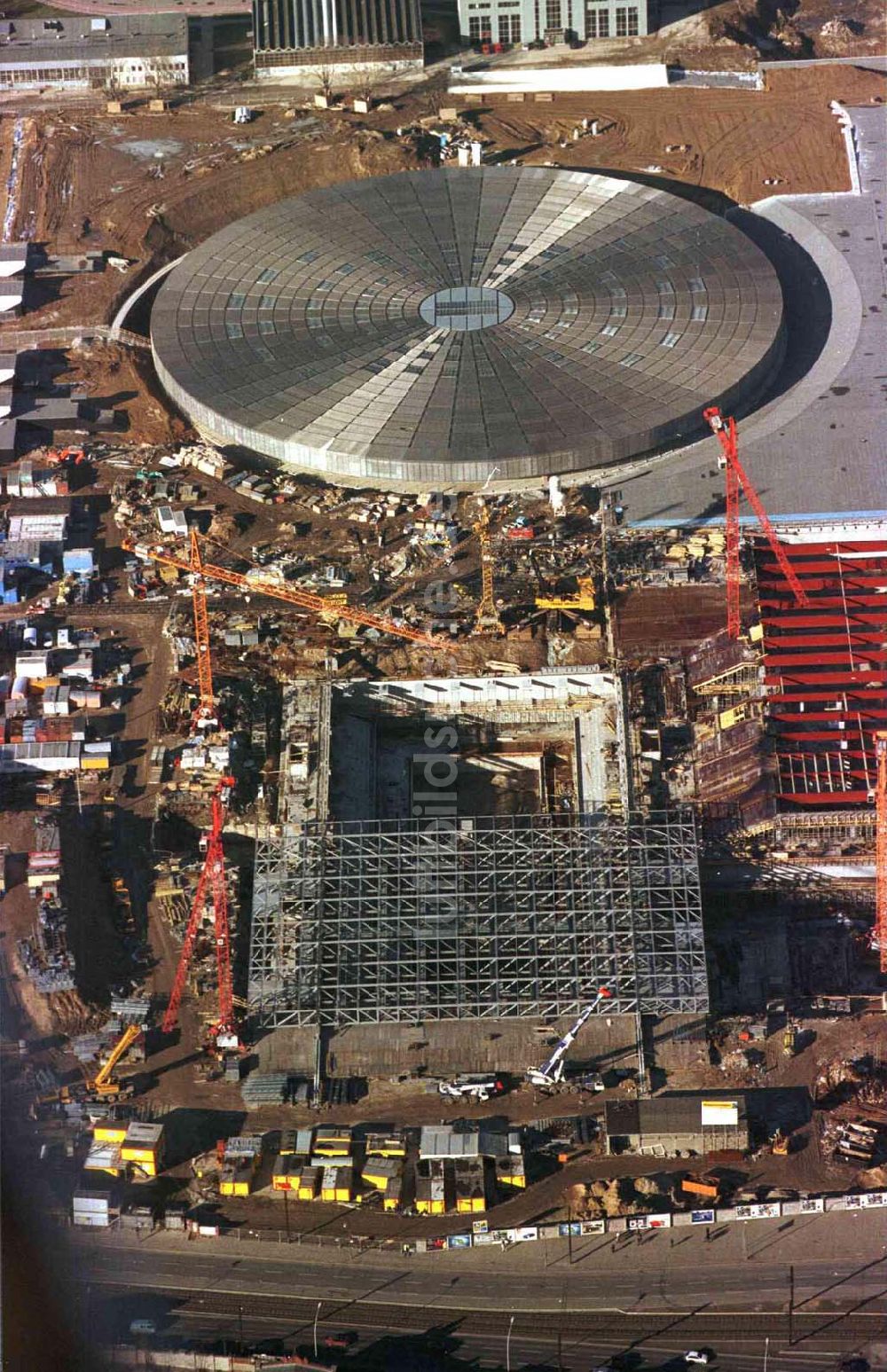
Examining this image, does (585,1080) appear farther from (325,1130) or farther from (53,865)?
(53,865)

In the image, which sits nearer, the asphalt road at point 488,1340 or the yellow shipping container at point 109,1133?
the asphalt road at point 488,1340

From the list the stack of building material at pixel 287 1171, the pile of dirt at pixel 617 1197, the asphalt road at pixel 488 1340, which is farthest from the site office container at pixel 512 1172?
the stack of building material at pixel 287 1171

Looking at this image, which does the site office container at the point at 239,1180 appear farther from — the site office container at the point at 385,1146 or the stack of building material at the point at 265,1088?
the site office container at the point at 385,1146

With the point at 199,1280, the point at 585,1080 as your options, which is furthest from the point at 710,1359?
the point at 199,1280

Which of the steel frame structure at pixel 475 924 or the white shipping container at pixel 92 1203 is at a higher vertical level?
the steel frame structure at pixel 475 924

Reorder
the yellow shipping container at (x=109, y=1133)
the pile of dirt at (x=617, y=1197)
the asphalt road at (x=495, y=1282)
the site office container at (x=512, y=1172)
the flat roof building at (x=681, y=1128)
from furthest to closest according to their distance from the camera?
1. the yellow shipping container at (x=109, y=1133)
2. the flat roof building at (x=681, y=1128)
3. the site office container at (x=512, y=1172)
4. the pile of dirt at (x=617, y=1197)
5. the asphalt road at (x=495, y=1282)

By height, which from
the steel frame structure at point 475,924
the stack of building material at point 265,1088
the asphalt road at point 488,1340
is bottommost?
the asphalt road at point 488,1340

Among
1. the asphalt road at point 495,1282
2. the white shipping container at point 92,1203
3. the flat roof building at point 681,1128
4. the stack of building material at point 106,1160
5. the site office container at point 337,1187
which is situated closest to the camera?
the asphalt road at point 495,1282
